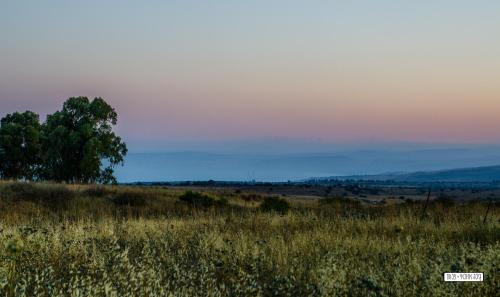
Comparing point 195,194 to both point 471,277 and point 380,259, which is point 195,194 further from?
point 471,277

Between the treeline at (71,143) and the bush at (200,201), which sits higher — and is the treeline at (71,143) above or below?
above

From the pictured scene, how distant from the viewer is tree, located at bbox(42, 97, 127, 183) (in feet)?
154

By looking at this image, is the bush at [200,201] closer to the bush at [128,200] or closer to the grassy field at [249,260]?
the bush at [128,200]

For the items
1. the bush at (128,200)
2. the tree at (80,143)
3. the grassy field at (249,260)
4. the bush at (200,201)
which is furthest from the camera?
the tree at (80,143)

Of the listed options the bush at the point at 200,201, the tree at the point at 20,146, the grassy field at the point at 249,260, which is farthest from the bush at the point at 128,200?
the tree at the point at 20,146

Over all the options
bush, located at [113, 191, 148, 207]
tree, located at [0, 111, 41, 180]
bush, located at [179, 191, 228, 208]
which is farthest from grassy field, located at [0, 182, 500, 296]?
tree, located at [0, 111, 41, 180]

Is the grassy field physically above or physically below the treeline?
below

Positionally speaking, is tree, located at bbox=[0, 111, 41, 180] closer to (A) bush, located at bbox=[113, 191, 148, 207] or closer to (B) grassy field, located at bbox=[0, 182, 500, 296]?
(A) bush, located at bbox=[113, 191, 148, 207]

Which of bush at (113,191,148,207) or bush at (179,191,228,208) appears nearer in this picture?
bush at (113,191,148,207)

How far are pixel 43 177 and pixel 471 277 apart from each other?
51.5 metres

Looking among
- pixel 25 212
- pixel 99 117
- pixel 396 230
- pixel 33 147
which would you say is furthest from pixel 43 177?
pixel 396 230

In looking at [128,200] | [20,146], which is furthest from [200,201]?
[20,146]

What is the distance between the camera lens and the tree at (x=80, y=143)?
4700cm

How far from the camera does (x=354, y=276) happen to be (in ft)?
21.8
